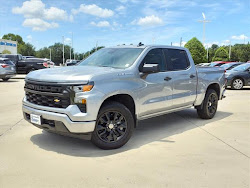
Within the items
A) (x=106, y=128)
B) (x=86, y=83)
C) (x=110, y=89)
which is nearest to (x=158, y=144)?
(x=106, y=128)

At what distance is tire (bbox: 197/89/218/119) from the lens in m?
6.49

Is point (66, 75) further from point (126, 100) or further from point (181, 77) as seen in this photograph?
point (181, 77)

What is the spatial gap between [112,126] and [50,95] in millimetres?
1095

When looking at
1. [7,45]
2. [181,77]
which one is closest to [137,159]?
[181,77]

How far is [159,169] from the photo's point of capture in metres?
3.60

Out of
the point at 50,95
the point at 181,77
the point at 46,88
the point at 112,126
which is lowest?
the point at 112,126

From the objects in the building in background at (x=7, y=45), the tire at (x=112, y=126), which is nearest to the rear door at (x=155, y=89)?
the tire at (x=112, y=126)

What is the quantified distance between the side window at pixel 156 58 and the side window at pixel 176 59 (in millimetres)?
168

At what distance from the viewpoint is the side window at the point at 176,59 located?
547 cm

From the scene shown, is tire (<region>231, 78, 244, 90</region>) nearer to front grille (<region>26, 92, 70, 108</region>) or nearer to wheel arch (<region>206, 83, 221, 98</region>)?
wheel arch (<region>206, 83, 221, 98</region>)

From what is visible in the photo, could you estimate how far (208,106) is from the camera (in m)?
6.63

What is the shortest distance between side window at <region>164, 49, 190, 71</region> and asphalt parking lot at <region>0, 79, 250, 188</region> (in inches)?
53.4

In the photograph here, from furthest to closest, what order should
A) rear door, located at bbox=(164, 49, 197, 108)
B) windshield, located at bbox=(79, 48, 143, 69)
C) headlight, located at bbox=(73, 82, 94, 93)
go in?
rear door, located at bbox=(164, 49, 197, 108) → windshield, located at bbox=(79, 48, 143, 69) → headlight, located at bbox=(73, 82, 94, 93)

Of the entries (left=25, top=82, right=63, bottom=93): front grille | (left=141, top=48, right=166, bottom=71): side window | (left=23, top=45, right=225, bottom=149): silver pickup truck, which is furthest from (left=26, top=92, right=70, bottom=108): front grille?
(left=141, top=48, right=166, bottom=71): side window
